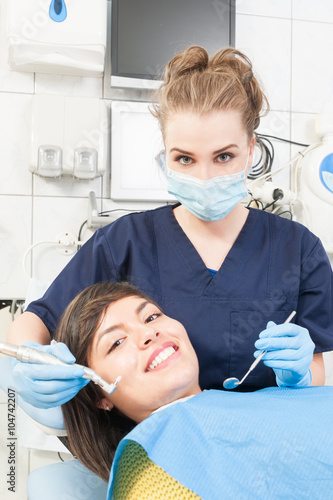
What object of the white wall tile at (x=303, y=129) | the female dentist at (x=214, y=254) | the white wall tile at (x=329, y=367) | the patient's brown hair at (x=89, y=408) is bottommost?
the white wall tile at (x=329, y=367)

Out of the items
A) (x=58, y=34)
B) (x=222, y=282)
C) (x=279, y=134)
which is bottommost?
(x=222, y=282)

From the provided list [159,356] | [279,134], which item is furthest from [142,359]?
[279,134]

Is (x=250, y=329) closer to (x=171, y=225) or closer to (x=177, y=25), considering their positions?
(x=171, y=225)

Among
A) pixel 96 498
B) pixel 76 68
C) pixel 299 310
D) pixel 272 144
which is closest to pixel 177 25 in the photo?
pixel 76 68

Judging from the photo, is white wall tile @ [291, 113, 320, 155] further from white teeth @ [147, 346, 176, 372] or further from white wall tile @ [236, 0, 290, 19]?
white teeth @ [147, 346, 176, 372]

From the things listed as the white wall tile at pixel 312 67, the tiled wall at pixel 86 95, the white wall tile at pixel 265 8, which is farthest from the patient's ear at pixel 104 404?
the white wall tile at pixel 265 8

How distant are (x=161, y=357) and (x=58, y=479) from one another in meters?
0.39

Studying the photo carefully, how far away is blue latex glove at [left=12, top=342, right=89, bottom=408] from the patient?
A: 0.15 meters

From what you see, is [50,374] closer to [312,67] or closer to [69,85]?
[69,85]

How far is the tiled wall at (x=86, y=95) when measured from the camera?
7.82 ft

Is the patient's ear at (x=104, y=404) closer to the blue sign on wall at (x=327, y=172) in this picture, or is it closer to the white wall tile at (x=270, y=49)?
the blue sign on wall at (x=327, y=172)

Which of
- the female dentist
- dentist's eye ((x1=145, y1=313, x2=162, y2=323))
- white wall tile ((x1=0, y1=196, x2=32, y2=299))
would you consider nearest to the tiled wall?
white wall tile ((x1=0, y1=196, x2=32, y2=299))

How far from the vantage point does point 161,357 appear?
125cm

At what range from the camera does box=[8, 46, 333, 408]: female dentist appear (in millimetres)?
1366
